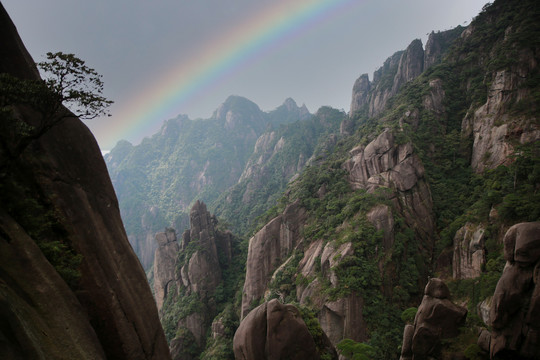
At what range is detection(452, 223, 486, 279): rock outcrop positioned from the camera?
21.7 meters

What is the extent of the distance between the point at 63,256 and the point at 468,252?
28.5 metres

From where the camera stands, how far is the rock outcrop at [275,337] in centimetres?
1265

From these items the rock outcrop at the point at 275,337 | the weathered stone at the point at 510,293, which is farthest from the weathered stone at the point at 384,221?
the rock outcrop at the point at 275,337

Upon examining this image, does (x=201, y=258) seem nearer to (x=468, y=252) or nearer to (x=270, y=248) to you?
(x=270, y=248)

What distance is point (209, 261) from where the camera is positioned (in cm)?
4050

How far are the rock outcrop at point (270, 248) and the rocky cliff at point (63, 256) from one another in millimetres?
23806

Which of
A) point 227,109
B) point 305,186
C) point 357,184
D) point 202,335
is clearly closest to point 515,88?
point 357,184

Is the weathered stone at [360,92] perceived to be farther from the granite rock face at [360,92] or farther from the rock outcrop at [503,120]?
the rock outcrop at [503,120]

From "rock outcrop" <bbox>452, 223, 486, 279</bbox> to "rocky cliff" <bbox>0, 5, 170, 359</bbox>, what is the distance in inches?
965

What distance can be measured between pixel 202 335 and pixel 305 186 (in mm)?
25504

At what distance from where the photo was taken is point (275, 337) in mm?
12703

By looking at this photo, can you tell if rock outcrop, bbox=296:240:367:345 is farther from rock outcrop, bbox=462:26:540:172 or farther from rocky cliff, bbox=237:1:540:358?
rock outcrop, bbox=462:26:540:172

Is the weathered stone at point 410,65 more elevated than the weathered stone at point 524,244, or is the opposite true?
the weathered stone at point 410,65

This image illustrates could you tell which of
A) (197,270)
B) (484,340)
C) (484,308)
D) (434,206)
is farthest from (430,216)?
(197,270)
